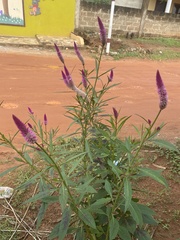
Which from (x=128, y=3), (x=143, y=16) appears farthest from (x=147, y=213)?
(x=128, y=3)

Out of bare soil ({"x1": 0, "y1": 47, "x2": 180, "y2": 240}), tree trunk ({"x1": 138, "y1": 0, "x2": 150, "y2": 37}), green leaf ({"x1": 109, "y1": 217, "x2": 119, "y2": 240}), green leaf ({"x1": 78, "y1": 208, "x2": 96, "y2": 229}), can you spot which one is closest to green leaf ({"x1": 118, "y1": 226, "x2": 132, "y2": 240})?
green leaf ({"x1": 109, "y1": 217, "x2": 119, "y2": 240})

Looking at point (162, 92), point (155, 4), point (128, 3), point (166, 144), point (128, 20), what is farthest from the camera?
point (155, 4)

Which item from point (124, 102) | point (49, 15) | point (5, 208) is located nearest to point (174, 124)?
point (124, 102)

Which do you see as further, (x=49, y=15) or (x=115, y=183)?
(x=49, y=15)

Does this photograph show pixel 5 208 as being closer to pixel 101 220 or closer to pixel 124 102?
pixel 101 220

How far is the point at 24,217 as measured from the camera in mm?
2168

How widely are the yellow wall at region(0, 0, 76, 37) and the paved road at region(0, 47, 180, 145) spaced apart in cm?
214

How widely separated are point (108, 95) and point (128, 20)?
7.66 metres

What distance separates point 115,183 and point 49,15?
32.4 ft

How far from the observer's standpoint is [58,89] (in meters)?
5.33

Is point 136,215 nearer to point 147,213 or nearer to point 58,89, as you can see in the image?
point 147,213

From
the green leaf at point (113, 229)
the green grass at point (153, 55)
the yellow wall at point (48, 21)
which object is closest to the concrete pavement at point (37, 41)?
the yellow wall at point (48, 21)

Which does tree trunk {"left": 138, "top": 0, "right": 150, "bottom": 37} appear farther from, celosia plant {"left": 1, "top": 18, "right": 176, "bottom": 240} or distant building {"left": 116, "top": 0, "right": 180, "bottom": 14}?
celosia plant {"left": 1, "top": 18, "right": 176, "bottom": 240}

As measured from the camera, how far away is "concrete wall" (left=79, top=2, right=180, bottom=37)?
10820 mm
